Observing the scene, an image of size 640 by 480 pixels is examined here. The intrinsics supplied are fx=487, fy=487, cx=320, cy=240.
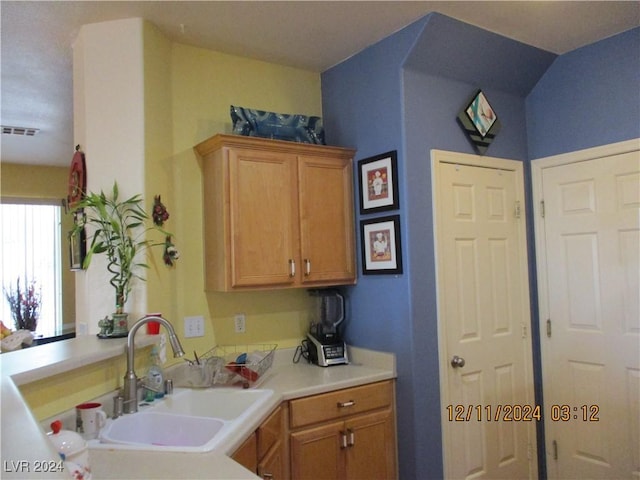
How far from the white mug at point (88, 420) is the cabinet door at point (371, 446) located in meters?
1.19

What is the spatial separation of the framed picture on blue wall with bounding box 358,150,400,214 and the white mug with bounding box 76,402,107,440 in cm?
169

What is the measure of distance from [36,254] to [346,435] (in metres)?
4.55

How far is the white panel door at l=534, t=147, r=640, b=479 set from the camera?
262 cm

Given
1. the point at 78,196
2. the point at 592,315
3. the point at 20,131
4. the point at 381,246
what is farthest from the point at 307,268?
the point at 20,131

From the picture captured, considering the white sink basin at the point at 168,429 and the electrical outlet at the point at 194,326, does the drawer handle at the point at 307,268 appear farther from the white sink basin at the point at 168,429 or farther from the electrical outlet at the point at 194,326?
the white sink basin at the point at 168,429

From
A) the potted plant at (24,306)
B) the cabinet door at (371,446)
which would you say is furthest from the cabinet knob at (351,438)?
the potted plant at (24,306)

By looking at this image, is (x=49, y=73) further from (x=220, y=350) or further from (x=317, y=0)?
(x=220, y=350)

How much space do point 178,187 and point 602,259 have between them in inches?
94.3

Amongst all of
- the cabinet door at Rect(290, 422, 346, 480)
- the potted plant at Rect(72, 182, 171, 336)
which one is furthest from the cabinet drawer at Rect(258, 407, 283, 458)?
the potted plant at Rect(72, 182, 171, 336)

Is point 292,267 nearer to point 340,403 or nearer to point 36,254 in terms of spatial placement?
point 340,403

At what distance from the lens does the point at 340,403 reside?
2.39m

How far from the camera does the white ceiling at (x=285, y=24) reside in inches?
91.4

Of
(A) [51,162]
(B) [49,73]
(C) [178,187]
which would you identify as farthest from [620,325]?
(A) [51,162]
